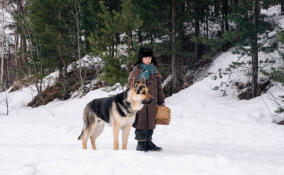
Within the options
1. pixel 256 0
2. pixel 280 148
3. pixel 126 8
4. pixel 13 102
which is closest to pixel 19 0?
pixel 13 102

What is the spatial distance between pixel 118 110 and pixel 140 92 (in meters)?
0.61

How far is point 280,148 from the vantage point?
20.1ft

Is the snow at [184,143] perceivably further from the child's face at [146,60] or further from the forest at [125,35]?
the forest at [125,35]

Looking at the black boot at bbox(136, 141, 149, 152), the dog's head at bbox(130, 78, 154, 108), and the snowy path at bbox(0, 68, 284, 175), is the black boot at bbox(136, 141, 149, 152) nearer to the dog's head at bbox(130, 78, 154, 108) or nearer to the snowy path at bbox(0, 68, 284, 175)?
the snowy path at bbox(0, 68, 284, 175)

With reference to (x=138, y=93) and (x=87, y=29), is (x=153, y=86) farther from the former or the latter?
(x=87, y=29)

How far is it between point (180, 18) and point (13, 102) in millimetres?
15879

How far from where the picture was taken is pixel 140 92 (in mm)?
4613

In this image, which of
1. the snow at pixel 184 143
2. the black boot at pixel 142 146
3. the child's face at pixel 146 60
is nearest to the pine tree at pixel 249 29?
the snow at pixel 184 143

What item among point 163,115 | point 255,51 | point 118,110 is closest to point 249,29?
point 255,51

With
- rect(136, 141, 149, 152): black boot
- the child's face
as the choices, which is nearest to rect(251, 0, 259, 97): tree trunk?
the child's face

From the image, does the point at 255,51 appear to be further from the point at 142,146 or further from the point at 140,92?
the point at 140,92

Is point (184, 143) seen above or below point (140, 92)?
below

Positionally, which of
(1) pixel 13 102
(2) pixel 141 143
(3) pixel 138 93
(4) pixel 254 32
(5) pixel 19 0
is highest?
(5) pixel 19 0

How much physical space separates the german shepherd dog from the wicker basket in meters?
0.57
